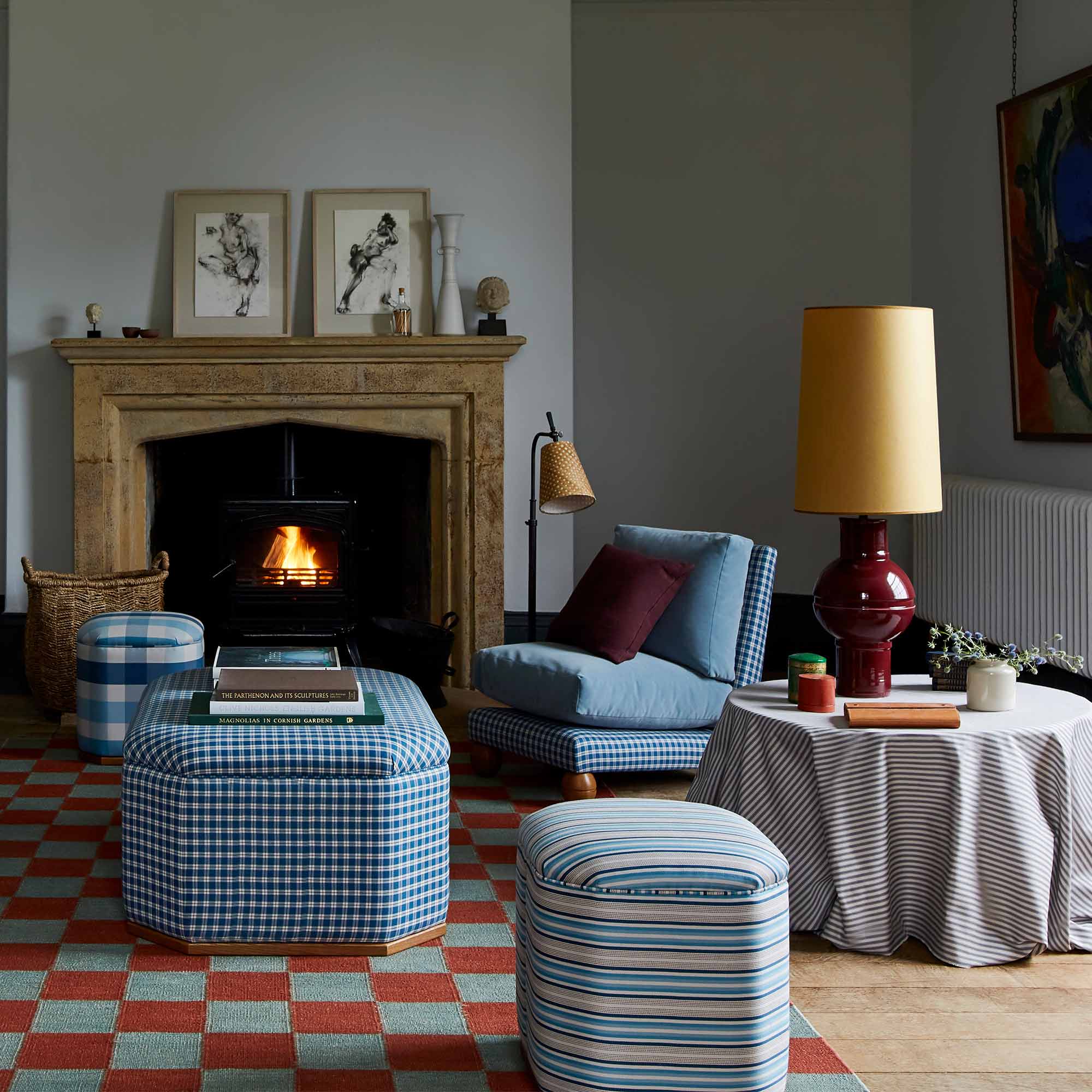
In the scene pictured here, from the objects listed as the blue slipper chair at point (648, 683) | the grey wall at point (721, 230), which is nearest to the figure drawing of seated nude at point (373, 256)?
the grey wall at point (721, 230)

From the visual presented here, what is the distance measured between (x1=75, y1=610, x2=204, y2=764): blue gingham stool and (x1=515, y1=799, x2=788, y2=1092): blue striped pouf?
271cm

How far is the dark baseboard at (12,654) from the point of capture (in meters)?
5.64

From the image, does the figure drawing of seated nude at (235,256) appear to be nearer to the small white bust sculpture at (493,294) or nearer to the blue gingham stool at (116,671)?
the small white bust sculpture at (493,294)

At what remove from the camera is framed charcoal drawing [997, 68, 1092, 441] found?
4613mm

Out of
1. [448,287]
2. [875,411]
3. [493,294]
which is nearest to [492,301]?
[493,294]

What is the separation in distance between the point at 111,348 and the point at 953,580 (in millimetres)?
3642

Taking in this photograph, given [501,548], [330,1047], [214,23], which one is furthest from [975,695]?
[214,23]

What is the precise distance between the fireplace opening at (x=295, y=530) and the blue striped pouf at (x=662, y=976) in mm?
3466

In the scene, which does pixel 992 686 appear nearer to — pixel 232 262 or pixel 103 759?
pixel 103 759

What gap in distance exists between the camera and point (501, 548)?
572cm

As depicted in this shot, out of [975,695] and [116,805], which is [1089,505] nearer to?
[975,695]

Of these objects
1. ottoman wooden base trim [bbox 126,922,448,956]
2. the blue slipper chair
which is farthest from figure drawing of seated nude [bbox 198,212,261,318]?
ottoman wooden base trim [bbox 126,922,448,956]

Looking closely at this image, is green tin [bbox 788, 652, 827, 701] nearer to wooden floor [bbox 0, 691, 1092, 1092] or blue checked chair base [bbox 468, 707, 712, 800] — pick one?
wooden floor [bbox 0, 691, 1092, 1092]

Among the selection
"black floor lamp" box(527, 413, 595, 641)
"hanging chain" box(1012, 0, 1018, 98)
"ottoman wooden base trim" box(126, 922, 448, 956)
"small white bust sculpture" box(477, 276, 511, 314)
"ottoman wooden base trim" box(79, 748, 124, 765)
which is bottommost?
"ottoman wooden base trim" box(126, 922, 448, 956)
